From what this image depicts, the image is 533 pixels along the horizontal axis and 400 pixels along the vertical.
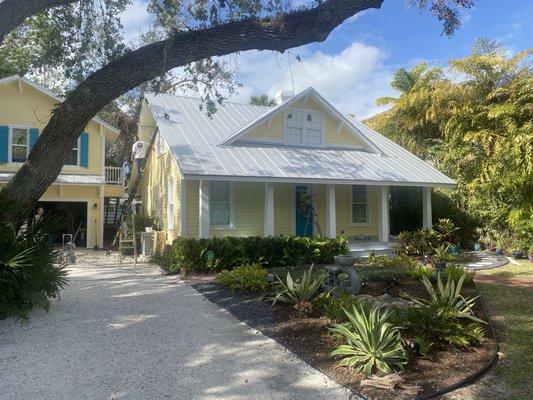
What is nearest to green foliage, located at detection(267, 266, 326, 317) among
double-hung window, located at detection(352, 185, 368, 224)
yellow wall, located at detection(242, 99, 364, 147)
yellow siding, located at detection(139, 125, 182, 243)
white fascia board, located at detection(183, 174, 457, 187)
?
white fascia board, located at detection(183, 174, 457, 187)

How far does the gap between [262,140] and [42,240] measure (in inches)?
387

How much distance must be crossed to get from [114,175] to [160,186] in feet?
19.7

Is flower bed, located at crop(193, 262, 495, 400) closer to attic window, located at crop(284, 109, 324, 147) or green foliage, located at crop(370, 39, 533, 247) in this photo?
green foliage, located at crop(370, 39, 533, 247)

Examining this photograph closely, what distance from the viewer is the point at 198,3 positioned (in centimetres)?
940

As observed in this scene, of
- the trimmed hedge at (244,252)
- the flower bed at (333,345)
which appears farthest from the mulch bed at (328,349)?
the trimmed hedge at (244,252)

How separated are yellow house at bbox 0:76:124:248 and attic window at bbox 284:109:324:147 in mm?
8652

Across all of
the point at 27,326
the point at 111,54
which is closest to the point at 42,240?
the point at 27,326

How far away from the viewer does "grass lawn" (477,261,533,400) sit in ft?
14.6

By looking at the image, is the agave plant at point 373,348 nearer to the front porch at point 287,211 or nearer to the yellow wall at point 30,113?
the front porch at point 287,211

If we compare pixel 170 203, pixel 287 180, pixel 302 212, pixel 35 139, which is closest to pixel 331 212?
pixel 302 212

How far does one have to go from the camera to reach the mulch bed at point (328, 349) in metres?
4.39

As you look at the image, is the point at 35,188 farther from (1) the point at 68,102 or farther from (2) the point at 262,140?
(2) the point at 262,140

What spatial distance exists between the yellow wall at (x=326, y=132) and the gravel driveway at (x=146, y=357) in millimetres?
8593

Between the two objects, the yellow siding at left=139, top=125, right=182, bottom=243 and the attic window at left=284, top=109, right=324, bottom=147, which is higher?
the attic window at left=284, top=109, right=324, bottom=147
